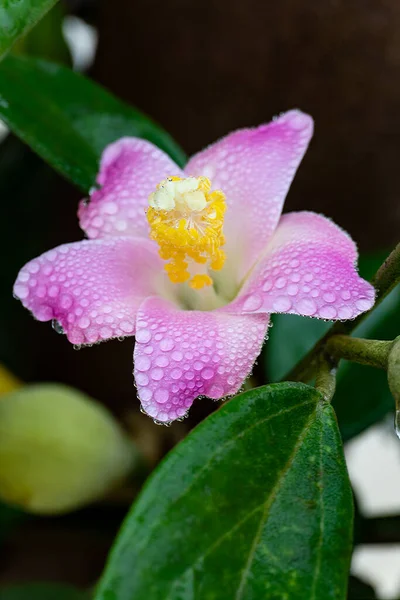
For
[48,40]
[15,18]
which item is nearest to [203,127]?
[48,40]

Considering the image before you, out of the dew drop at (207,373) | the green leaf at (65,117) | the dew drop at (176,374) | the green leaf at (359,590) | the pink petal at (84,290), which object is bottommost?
the green leaf at (359,590)

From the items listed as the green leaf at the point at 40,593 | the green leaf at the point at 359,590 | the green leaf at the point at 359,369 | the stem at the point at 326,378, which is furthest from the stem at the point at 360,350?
the green leaf at the point at 40,593

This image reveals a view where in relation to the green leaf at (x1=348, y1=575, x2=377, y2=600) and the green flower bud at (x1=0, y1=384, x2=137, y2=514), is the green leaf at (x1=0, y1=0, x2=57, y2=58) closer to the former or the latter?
the green flower bud at (x1=0, y1=384, x2=137, y2=514)

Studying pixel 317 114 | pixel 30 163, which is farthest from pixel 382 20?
pixel 30 163

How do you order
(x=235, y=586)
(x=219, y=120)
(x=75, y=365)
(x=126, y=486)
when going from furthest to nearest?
(x=75, y=365), (x=219, y=120), (x=126, y=486), (x=235, y=586)

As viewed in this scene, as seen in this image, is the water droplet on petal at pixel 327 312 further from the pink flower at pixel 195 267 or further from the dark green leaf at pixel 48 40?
the dark green leaf at pixel 48 40

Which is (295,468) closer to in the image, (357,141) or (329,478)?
(329,478)

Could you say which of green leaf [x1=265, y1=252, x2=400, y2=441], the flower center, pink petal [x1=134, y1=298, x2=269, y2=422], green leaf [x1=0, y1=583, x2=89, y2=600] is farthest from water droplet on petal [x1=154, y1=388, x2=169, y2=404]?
green leaf [x1=0, y1=583, x2=89, y2=600]
